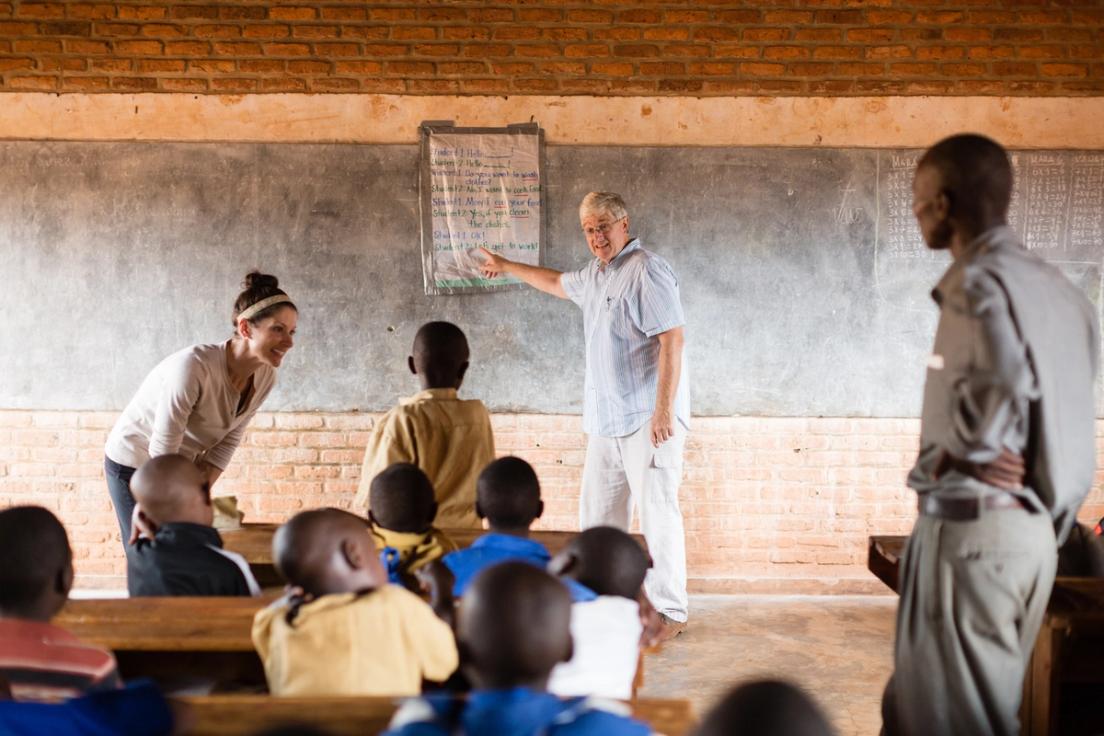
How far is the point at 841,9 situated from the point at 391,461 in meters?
3.21

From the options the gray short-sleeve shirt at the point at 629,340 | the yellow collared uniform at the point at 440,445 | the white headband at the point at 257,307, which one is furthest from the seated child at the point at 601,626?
the gray short-sleeve shirt at the point at 629,340

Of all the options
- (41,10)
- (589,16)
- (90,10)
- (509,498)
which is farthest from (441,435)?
(41,10)

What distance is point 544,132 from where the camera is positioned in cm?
495

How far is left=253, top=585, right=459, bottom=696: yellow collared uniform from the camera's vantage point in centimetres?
193

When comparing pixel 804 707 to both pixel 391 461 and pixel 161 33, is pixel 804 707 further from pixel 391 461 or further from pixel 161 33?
pixel 161 33

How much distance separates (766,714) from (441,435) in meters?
2.02

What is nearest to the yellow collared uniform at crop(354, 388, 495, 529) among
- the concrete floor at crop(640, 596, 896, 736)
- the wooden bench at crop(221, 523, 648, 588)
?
the wooden bench at crop(221, 523, 648, 588)

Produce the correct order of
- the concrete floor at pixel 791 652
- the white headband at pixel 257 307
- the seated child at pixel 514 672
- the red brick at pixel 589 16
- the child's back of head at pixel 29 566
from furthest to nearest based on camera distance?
the red brick at pixel 589 16
the concrete floor at pixel 791 652
the white headband at pixel 257 307
the child's back of head at pixel 29 566
the seated child at pixel 514 672

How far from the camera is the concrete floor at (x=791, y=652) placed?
12.6ft

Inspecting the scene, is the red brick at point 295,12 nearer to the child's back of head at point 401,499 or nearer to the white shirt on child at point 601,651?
the child's back of head at point 401,499

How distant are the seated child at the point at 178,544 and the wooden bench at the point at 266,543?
0.27 metres

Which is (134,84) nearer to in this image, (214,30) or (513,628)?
(214,30)

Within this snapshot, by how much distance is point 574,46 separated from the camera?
16.1ft

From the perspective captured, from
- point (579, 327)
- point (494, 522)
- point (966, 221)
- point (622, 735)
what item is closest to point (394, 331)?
point (579, 327)
